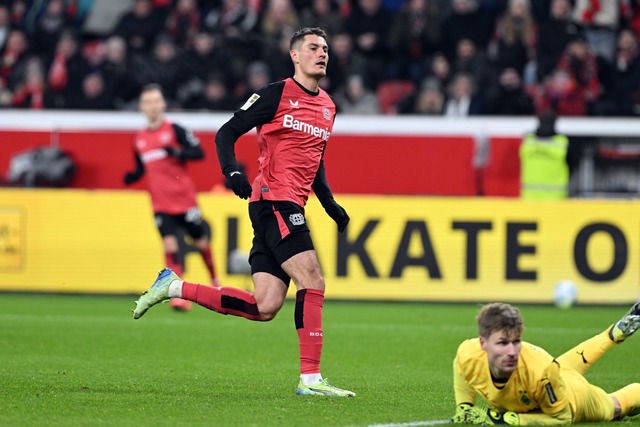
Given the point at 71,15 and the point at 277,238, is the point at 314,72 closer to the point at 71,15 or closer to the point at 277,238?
the point at 277,238

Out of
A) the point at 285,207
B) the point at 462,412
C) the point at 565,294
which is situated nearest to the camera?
the point at 462,412

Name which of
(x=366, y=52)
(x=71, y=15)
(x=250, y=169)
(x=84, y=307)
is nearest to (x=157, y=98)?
(x=84, y=307)

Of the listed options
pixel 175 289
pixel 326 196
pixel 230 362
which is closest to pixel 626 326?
pixel 326 196

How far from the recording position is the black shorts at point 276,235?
7.59 m

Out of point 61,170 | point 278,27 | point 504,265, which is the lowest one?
point 504,265

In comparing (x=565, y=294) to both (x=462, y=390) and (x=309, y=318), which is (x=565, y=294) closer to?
(x=309, y=318)

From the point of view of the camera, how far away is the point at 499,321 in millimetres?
5988

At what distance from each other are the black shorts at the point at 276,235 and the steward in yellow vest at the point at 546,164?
8.56 m

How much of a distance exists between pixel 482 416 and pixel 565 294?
8655mm

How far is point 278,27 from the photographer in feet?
62.2

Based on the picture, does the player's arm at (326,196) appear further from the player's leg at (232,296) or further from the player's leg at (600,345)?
the player's leg at (600,345)

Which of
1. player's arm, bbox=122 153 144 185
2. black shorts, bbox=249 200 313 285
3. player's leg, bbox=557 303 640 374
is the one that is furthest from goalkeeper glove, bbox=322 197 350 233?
player's arm, bbox=122 153 144 185

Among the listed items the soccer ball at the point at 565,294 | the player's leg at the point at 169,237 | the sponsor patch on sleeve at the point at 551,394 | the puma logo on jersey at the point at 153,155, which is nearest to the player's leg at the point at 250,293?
the sponsor patch on sleeve at the point at 551,394

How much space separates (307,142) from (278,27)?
11.4m
